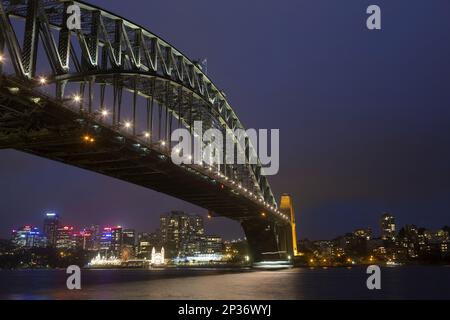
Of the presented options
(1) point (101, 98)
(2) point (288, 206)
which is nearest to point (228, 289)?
(1) point (101, 98)

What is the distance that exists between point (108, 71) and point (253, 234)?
68.1 metres

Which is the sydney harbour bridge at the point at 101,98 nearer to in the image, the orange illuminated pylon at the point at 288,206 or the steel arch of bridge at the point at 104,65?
the steel arch of bridge at the point at 104,65

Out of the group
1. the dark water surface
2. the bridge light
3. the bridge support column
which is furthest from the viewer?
the bridge support column

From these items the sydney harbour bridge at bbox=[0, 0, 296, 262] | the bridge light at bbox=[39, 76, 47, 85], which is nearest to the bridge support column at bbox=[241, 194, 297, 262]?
the sydney harbour bridge at bbox=[0, 0, 296, 262]

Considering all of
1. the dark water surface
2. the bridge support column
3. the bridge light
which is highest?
the bridge light

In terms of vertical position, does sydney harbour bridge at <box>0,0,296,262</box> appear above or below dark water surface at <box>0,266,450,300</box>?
above

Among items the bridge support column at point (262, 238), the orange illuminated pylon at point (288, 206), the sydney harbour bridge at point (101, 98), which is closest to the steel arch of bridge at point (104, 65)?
the sydney harbour bridge at point (101, 98)

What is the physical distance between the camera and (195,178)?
196ft

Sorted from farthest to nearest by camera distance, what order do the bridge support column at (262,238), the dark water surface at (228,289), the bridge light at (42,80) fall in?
the bridge support column at (262,238), the dark water surface at (228,289), the bridge light at (42,80)

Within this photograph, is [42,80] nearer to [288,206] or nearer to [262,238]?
[262,238]

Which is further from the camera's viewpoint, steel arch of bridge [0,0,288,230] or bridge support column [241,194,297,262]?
bridge support column [241,194,297,262]

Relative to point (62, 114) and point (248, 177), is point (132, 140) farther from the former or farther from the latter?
point (248, 177)

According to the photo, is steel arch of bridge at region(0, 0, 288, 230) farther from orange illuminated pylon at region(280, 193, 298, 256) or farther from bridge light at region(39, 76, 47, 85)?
orange illuminated pylon at region(280, 193, 298, 256)
